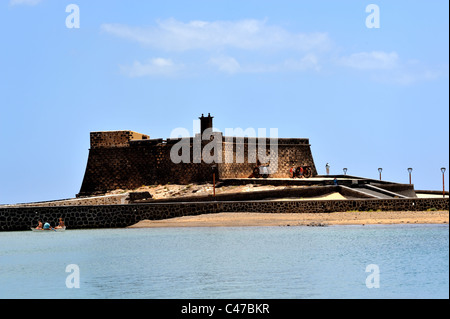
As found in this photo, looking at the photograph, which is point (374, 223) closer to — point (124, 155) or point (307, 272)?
point (307, 272)

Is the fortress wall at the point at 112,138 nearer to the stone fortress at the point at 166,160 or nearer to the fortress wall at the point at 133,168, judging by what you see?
the stone fortress at the point at 166,160

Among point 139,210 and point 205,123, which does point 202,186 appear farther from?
point 139,210

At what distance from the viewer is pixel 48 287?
15.0 meters

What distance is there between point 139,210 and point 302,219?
775cm

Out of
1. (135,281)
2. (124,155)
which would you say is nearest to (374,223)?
(135,281)

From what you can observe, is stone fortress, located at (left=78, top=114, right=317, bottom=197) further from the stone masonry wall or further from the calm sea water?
the calm sea water

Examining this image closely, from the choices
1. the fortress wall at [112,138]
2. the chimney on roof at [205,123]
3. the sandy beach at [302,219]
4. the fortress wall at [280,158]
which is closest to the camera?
the sandy beach at [302,219]

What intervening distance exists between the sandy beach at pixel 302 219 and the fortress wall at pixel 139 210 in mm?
377

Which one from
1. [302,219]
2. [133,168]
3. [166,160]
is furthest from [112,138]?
[302,219]

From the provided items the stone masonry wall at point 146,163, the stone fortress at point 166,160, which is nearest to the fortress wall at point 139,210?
the stone fortress at point 166,160

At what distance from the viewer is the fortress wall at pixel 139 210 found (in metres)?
29.0

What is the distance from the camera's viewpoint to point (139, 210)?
30.3 m
